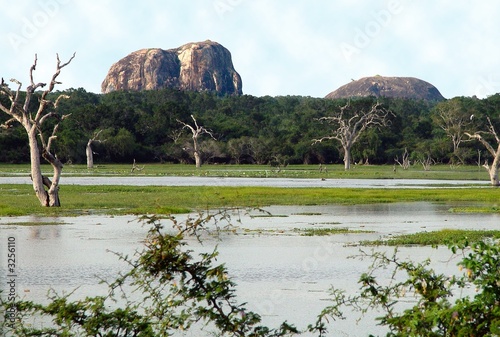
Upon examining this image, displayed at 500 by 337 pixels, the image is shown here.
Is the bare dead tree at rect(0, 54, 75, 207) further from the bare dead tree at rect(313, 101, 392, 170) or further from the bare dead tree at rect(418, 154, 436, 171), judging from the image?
the bare dead tree at rect(418, 154, 436, 171)

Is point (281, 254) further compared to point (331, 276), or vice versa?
point (281, 254)

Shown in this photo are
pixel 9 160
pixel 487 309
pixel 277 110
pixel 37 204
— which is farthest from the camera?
pixel 277 110

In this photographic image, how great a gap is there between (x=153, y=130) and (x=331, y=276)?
81.2 meters

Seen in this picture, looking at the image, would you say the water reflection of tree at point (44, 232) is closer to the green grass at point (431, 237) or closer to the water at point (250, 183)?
the green grass at point (431, 237)

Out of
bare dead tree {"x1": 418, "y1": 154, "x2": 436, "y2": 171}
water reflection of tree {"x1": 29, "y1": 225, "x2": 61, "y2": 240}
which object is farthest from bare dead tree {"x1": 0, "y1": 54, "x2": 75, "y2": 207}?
bare dead tree {"x1": 418, "y1": 154, "x2": 436, "y2": 171}

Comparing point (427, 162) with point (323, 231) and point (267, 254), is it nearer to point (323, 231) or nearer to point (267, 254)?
point (323, 231)

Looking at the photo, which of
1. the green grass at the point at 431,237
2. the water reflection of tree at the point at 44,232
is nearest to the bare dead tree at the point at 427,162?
the green grass at the point at 431,237

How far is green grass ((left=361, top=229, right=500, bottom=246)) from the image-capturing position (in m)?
19.6

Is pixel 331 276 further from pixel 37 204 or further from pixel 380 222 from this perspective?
pixel 37 204

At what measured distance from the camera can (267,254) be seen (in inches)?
728

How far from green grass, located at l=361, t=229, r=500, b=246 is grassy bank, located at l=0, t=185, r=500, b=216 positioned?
31.3 feet

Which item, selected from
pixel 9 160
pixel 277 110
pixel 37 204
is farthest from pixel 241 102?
pixel 37 204

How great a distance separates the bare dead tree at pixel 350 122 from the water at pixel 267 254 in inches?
1851

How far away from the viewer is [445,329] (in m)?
7.95
